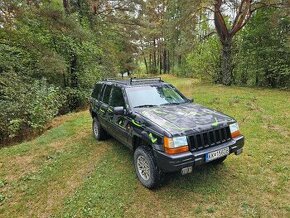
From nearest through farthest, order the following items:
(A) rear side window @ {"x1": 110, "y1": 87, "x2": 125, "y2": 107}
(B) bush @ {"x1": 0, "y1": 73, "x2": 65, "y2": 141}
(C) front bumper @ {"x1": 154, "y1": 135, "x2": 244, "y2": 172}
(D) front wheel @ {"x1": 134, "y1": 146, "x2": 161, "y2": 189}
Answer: (C) front bumper @ {"x1": 154, "y1": 135, "x2": 244, "y2": 172} → (D) front wheel @ {"x1": 134, "y1": 146, "x2": 161, "y2": 189} → (A) rear side window @ {"x1": 110, "y1": 87, "x2": 125, "y2": 107} → (B) bush @ {"x1": 0, "y1": 73, "x2": 65, "y2": 141}

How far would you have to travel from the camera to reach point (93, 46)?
12797 millimetres

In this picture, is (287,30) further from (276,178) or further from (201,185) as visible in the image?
(201,185)

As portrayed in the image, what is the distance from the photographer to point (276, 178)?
14.0 ft

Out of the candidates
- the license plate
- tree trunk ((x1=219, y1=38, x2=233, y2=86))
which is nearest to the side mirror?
the license plate

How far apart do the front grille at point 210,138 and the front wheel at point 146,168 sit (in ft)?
2.34

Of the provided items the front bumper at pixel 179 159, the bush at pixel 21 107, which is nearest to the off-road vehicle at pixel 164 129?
the front bumper at pixel 179 159

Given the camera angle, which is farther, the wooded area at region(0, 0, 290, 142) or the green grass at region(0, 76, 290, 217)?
the wooded area at region(0, 0, 290, 142)

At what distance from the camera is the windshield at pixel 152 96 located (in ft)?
15.7

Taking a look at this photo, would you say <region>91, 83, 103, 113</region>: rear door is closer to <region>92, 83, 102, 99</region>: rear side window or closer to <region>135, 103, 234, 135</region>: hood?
<region>92, 83, 102, 99</region>: rear side window

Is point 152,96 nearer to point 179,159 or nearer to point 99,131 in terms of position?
point 179,159

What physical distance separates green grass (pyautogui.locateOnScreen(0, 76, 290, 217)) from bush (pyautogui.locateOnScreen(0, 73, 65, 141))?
1510mm

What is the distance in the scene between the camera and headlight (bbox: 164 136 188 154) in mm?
3455

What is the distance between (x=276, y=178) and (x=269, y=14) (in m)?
12.5

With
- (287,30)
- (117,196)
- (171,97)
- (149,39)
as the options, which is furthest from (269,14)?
(149,39)
